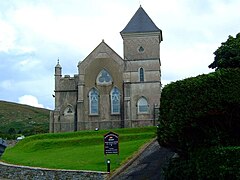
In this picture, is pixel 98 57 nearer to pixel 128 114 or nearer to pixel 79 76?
pixel 79 76

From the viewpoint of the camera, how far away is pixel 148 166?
25.5 meters

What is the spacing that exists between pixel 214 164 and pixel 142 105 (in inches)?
1573

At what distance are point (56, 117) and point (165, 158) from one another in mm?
31449

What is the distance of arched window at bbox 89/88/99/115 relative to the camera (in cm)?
5688

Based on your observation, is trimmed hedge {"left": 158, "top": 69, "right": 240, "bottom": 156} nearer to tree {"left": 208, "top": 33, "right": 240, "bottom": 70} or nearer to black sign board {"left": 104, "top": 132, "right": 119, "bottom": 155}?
black sign board {"left": 104, "top": 132, "right": 119, "bottom": 155}

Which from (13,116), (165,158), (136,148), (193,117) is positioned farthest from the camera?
(13,116)

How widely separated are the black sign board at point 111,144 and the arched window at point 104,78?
3087cm

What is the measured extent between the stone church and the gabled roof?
0.13m

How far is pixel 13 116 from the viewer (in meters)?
114

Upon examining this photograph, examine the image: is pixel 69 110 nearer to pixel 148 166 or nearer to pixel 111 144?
pixel 111 144

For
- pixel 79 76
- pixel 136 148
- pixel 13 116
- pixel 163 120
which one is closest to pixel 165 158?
pixel 136 148

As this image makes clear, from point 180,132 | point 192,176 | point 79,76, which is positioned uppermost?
point 79,76

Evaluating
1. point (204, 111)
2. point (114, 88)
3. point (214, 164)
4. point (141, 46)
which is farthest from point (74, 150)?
point (141, 46)

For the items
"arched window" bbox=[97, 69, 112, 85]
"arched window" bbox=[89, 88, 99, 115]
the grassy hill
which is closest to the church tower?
"arched window" bbox=[97, 69, 112, 85]
